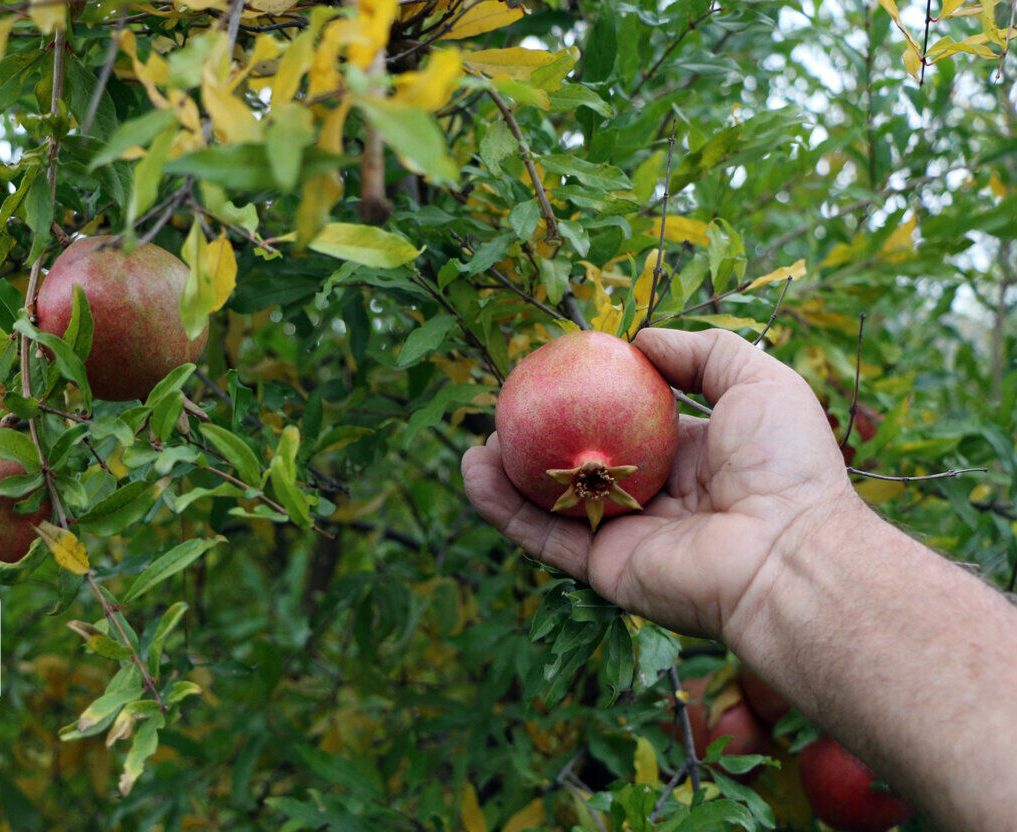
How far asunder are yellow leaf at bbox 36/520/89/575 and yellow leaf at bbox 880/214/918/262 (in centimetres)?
183

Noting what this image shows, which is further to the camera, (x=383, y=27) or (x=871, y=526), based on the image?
(x=871, y=526)

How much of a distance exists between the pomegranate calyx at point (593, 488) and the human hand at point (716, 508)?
0.28 ft

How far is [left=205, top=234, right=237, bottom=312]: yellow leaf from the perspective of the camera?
974 mm

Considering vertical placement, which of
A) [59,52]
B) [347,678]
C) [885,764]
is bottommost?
[347,678]

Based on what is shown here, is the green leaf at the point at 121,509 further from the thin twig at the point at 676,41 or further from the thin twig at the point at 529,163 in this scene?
the thin twig at the point at 676,41

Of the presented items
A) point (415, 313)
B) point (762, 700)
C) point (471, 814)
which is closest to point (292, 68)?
point (415, 313)

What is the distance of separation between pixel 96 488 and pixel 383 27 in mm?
809

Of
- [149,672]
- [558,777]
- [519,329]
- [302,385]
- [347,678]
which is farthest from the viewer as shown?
[347,678]

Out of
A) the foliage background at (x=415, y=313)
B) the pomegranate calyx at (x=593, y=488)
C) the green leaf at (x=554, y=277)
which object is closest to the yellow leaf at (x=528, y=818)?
the foliage background at (x=415, y=313)

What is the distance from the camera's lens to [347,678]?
272 centimetres

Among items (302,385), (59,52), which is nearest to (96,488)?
(59,52)

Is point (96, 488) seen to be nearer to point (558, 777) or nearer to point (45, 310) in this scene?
Answer: point (45, 310)

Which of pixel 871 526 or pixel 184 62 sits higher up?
pixel 184 62

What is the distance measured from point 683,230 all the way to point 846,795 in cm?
124
